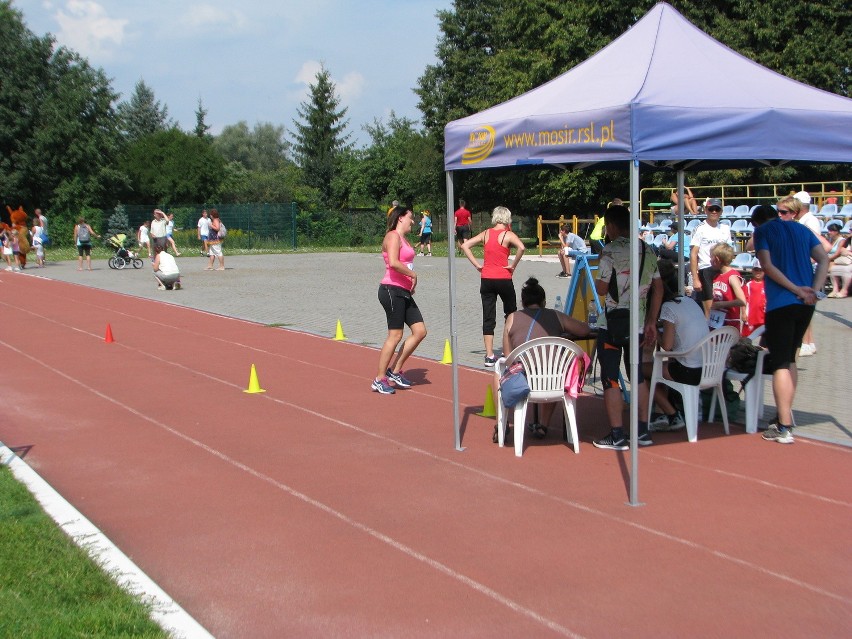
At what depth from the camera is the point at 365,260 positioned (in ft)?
119

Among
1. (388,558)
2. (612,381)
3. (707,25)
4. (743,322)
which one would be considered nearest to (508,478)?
(612,381)

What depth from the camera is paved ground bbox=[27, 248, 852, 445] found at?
→ 9.71 metres

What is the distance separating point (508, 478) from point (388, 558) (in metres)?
1.71

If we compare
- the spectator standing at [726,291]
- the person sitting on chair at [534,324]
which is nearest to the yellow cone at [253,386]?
the person sitting on chair at [534,324]

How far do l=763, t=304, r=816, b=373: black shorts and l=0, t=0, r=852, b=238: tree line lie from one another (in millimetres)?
15899

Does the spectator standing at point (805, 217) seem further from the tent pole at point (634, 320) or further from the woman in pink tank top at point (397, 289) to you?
the woman in pink tank top at point (397, 289)

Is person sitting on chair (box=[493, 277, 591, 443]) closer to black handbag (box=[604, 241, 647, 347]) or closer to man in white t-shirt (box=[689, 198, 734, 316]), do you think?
black handbag (box=[604, 241, 647, 347])

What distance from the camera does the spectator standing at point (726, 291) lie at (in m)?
9.75

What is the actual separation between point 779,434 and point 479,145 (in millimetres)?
3344

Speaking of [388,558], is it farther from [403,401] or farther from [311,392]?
[311,392]

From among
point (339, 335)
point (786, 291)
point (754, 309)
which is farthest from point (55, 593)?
point (339, 335)

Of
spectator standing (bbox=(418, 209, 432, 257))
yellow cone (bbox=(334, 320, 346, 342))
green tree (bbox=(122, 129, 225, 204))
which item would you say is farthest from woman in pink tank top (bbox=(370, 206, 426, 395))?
green tree (bbox=(122, 129, 225, 204))

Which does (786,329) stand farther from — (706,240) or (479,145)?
(706,240)

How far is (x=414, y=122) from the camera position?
249 ft
